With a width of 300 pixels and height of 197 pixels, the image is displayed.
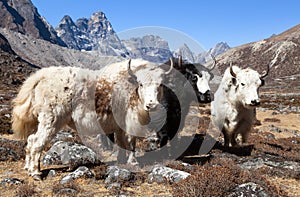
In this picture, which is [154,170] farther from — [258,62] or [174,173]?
[258,62]

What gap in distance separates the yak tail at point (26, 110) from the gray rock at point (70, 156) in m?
1.05

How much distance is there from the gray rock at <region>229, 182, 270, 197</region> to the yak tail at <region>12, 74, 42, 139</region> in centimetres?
463

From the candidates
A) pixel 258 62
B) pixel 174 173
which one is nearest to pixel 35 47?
pixel 258 62

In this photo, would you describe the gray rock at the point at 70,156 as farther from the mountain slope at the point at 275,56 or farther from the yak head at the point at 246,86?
the mountain slope at the point at 275,56

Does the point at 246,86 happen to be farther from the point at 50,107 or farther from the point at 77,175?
the point at 50,107

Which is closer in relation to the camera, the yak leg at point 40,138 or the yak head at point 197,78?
the yak leg at point 40,138

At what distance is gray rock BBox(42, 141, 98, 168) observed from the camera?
25.0ft

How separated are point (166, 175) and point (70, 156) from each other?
106 inches

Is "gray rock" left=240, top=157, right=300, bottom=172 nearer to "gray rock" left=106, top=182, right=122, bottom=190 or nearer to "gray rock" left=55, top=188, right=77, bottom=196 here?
"gray rock" left=106, top=182, right=122, bottom=190

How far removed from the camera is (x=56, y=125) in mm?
6930

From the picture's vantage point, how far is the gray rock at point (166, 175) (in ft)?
20.1

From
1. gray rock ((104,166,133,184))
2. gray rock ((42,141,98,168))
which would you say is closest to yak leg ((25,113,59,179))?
gray rock ((42,141,98,168))

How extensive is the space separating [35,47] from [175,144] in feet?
666

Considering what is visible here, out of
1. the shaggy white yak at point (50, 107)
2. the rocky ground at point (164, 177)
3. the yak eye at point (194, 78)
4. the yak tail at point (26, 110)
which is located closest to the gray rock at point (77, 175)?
the rocky ground at point (164, 177)
